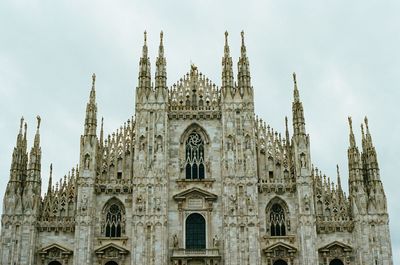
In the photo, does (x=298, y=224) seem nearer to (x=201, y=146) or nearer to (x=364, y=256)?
(x=364, y=256)

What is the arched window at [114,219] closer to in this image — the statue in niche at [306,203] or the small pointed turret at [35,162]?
the small pointed turret at [35,162]

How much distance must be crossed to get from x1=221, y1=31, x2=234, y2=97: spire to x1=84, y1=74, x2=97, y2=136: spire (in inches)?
370

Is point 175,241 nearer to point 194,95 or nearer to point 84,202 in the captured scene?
point 84,202

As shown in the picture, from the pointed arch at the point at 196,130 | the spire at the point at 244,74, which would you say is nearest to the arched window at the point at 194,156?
the pointed arch at the point at 196,130

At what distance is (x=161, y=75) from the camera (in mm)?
45750

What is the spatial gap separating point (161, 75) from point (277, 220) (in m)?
13.4

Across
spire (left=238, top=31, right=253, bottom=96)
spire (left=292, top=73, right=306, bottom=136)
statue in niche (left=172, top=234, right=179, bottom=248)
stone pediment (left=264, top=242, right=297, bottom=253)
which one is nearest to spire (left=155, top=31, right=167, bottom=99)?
spire (left=238, top=31, right=253, bottom=96)

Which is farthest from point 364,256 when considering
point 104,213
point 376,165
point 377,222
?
point 104,213

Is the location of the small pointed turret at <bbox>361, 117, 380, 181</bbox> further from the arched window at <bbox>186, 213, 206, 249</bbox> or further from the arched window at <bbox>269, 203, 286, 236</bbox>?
the arched window at <bbox>186, 213, 206, 249</bbox>

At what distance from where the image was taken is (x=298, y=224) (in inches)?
1639

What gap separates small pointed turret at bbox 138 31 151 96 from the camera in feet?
149

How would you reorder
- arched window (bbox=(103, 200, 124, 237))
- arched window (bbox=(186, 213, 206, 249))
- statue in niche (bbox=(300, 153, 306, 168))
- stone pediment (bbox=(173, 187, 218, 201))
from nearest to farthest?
arched window (bbox=(186, 213, 206, 249)) < arched window (bbox=(103, 200, 124, 237)) < stone pediment (bbox=(173, 187, 218, 201)) < statue in niche (bbox=(300, 153, 306, 168))

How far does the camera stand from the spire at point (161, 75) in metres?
45.2

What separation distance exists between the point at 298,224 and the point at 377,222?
5.17m
